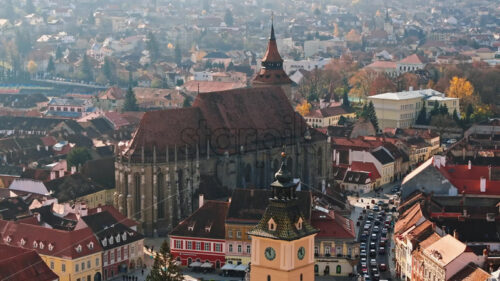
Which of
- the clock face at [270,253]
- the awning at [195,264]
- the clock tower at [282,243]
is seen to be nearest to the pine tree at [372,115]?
the awning at [195,264]

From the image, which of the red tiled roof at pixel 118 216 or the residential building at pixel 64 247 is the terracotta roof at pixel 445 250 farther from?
the red tiled roof at pixel 118 216

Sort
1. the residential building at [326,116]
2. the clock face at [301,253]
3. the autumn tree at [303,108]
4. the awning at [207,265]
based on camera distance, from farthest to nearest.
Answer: the autumn tree at [303,108]
the residential building at [326,116]
the awning at [207,265]
the clock face at [301,253]

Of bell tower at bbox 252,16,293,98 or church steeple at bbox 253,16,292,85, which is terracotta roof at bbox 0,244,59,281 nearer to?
bell tower at bbox 252,16,293,98

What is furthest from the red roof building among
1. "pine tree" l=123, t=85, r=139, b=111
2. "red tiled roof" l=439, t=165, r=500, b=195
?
"pine tree" l=123, t=85, r=139, b=111

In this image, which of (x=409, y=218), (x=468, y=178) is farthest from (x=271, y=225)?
(x=468, y=178)

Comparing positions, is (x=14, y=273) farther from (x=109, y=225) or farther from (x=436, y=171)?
(x=436, y=171)
